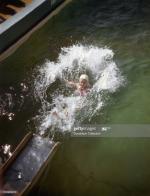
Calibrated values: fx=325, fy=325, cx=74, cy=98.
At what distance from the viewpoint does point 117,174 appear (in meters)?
1.68

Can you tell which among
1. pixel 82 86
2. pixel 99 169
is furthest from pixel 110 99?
pixel 99 169

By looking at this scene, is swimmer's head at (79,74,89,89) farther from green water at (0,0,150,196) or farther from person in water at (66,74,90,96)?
green water at (0,0,150,196)

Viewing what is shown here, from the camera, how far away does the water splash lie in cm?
194

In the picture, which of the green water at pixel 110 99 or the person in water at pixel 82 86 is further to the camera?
the person in water at pixel 82 86

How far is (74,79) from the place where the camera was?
2.08 metres

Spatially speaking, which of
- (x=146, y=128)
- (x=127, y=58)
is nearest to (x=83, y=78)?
(x=127, y=58)

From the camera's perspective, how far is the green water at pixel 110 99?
168 cm

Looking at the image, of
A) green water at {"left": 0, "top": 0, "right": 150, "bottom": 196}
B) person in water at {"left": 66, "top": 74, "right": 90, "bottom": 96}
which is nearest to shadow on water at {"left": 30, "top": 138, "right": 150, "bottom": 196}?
green water at {"left": 0, "top": 0, "right": 150, "bottom": 196}

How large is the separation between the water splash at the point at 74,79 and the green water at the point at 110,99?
51 mm

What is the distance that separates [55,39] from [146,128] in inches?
38.6

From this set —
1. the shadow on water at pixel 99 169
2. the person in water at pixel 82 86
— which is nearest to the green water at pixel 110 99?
the shadow on water at pixel 99 169

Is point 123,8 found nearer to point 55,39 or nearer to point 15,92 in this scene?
point 55,39

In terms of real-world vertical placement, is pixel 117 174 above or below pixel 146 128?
below

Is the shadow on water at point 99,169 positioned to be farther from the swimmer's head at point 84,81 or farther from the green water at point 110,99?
the swimmer's head at point 84,81
